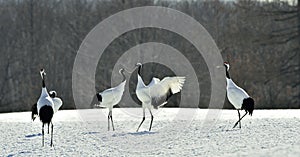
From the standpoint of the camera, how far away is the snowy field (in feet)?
33.8

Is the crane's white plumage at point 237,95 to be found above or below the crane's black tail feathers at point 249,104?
above

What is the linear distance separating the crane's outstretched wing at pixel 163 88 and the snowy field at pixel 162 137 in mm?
695

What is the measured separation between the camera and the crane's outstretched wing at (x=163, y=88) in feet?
44.6

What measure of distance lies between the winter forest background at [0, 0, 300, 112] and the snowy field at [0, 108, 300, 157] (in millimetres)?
15087

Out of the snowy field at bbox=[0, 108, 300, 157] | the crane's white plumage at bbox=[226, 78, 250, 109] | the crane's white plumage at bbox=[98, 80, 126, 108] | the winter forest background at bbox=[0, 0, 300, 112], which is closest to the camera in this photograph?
the snowy field at bbox=[0, 108, 300, 157]

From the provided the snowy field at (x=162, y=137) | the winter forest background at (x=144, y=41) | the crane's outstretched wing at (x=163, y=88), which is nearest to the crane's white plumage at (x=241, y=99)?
the snowy field at (x=162, y=137)

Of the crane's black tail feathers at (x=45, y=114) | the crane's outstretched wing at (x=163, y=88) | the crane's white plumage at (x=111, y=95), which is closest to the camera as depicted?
the crane's black tail feathers at (x=45, y=114)

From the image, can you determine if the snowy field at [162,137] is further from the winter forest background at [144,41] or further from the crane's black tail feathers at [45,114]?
the winter forest background at [144,41]

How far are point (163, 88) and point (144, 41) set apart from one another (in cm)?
2188

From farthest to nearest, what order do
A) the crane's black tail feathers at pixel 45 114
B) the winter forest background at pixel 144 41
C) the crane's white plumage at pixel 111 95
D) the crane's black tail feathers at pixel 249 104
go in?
the winter forest background at pixel 144 41, the crane's white plumage at pixel 111 95, the crane's black tail feathers at pixel 249 104, the crane's black tail feathers at pixel 45 114

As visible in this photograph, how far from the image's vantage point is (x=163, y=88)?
13.8 m

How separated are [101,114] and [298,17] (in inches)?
847

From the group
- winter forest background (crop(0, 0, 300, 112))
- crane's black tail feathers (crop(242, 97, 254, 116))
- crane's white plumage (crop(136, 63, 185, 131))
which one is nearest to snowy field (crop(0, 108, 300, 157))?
crane's black tail feathers (crop(242, 97, 254, 116))

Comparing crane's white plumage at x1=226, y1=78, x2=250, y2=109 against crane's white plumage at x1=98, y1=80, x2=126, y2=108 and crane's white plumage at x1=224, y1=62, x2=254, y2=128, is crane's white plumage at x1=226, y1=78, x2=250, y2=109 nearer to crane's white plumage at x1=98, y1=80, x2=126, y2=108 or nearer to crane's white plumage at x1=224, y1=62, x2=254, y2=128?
crane's white plumage at x1=224, y1=62, x2=254, y2=128
